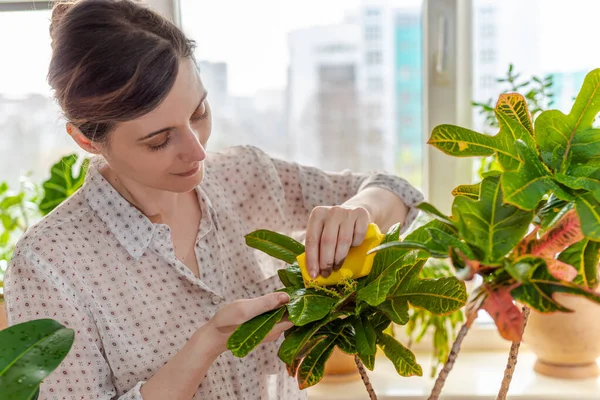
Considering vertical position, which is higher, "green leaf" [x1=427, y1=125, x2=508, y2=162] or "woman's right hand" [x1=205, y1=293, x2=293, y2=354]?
"green leaf" [x1=427, y1=125, x2=508, y2=162]

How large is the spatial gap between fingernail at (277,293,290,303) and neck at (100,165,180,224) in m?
0.46

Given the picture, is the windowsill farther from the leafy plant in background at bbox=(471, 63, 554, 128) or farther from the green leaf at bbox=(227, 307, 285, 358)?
the green leaf at bbox=(227, 307, 285, 358)

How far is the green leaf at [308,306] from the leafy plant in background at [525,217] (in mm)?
162

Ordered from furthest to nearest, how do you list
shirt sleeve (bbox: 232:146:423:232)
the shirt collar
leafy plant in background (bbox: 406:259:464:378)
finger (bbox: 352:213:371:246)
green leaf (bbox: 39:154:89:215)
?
green leaf (bbox: 39:154:89:215), leafy plant in background (bbox: 406:259:464:378), shirt sleeve (bbox: 232:146:423:232), the shirt collar, finger (bbox: 352:213:371:246)

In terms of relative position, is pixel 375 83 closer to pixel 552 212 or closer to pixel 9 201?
pixel 9 201

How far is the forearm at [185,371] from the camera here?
1.00 m

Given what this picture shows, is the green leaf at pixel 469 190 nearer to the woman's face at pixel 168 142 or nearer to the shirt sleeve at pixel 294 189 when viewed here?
the woman's face at pixel 168 142

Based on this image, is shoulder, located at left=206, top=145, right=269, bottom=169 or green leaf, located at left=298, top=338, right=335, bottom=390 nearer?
green leaf, located at left=298, top=338, right=335, bottom=390

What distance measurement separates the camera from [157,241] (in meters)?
1.24

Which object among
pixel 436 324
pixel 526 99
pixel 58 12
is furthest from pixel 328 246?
pixel 526 99

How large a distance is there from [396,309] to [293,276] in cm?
19

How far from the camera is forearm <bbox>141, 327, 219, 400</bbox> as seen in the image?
100 cm

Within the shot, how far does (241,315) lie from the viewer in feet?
2.99

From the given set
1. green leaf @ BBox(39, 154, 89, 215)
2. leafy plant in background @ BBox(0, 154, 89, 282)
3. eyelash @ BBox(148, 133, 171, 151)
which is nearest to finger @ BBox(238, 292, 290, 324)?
eyelash @ BBox(148, 133, 171, 151)
